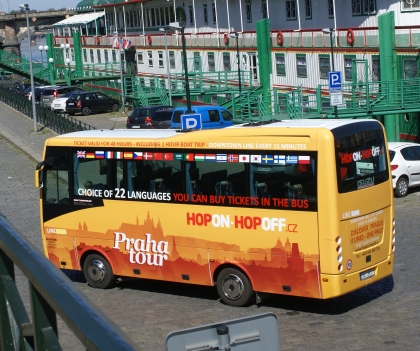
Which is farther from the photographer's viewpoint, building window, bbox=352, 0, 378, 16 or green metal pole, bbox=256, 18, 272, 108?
green metal pole, bbox=256, 18, 272, 108

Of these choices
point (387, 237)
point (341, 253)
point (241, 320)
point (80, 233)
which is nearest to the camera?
point (241, 320)

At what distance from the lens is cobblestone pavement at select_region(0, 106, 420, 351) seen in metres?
11.3

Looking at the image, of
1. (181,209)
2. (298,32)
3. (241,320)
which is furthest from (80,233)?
(298,32)

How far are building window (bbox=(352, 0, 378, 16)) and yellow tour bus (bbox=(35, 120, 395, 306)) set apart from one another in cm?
2521

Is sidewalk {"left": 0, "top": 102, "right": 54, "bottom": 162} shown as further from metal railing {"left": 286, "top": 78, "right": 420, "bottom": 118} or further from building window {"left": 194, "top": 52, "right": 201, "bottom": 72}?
building window {"left": 194, "top": 52, "right": 201, "bottom": 72}

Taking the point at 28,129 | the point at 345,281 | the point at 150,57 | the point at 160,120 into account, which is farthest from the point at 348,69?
the point at 345,281

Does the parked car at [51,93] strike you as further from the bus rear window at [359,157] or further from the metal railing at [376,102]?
the bus rear window at [359,157]

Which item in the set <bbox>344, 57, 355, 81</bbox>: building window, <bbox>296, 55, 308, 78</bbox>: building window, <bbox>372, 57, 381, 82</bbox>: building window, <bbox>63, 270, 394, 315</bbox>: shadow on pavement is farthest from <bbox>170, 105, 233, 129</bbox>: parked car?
<bbox>63, 270, 394, 315</bbox>: shadow on pavement

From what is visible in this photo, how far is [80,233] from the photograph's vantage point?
1530 centimetres

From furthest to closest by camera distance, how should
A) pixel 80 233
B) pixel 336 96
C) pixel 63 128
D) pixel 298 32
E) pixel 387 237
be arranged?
pixel 298 32
pixel 63 128
pixel 336 96
pixel 80 233
pixel 387 237

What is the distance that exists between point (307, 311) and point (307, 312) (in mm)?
71

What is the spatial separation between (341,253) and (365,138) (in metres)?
1.92

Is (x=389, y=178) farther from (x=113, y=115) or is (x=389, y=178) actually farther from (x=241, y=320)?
(x=113, y=115)

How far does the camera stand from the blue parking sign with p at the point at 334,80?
26.6 metres
